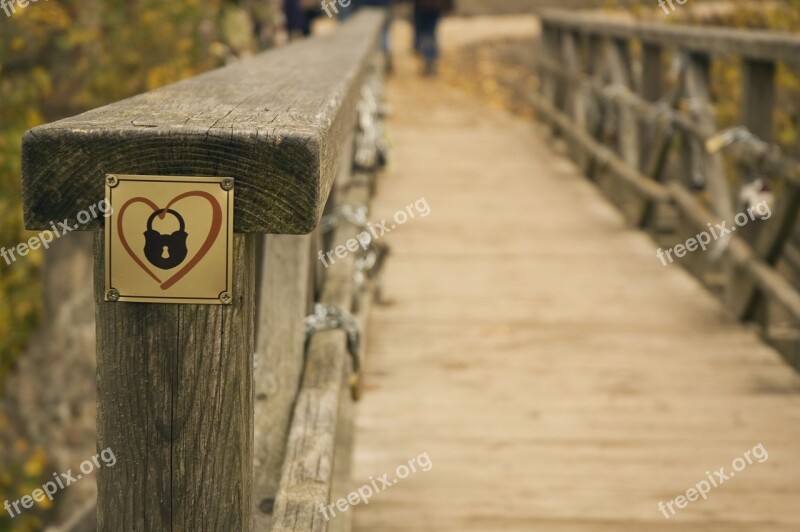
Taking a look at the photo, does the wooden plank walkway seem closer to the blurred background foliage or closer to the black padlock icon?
the black padlock icon

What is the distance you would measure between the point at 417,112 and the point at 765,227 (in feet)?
24.5

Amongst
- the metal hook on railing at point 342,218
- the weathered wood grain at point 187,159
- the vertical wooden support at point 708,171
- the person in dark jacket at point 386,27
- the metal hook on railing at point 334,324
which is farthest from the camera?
the person in dark jacket at point 386,27

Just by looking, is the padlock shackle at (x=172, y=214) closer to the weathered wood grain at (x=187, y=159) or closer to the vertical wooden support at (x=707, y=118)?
the weathered wood grain at (x=187, y=159)

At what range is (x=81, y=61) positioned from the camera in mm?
9539

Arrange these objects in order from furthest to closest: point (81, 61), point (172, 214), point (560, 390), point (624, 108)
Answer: point (81, 61) < point (624, 108) < point (560, 390) < point (172, 214)

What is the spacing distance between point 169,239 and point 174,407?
0.78 ft

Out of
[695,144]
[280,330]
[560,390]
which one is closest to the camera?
[280,330]

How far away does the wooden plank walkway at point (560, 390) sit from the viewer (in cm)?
330

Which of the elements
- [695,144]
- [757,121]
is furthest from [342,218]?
[695,144]

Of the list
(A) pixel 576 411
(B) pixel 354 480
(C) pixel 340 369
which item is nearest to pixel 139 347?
(C) pixel 340 369

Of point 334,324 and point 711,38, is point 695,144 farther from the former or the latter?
point 334,324

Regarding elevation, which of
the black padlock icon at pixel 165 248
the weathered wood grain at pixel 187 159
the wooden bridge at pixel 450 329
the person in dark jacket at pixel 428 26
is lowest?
the person in dark jacket at pixel 428 26

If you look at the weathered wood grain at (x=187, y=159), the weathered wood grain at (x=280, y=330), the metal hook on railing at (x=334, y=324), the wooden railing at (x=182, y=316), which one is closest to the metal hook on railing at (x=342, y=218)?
the metal hook on railing at (x=334, y=324)

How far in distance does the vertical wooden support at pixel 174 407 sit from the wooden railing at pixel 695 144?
323 centimetres
